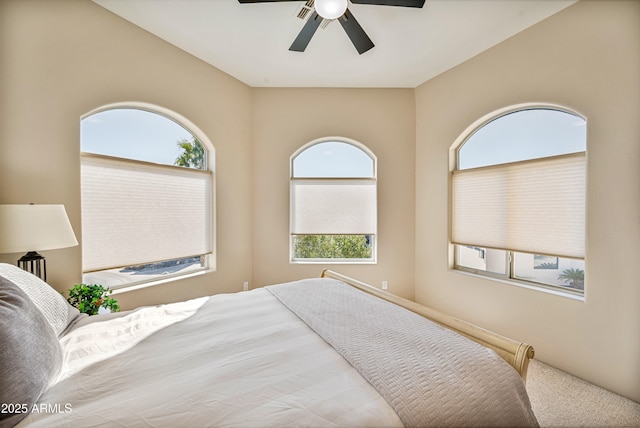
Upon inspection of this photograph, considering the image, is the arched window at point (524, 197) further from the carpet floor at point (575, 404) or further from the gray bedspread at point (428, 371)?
the gray bedspread at point (428, 371)

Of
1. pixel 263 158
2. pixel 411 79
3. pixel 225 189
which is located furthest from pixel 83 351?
pixel 411 79

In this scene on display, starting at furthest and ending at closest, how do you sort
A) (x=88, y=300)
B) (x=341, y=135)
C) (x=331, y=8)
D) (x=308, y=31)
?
(x=341, y=135), (x=308, y=31), (x=88, y=300), (x=331, y=8)

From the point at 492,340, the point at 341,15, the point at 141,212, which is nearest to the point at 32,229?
the point at 141,212

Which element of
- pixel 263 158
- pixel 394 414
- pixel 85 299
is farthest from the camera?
pixel 263 158

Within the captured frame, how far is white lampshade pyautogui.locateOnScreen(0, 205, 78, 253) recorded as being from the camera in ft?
4.79

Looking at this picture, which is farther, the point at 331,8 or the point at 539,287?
the point at 539,287

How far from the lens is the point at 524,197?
8.16 feet

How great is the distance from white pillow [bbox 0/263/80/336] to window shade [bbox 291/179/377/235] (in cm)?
247

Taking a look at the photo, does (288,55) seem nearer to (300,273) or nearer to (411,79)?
(411,79)

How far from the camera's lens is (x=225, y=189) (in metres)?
3.24

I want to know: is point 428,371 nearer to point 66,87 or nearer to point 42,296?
point 42,296

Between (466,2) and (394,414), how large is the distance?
9.33ft

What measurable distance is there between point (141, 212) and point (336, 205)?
221 cm

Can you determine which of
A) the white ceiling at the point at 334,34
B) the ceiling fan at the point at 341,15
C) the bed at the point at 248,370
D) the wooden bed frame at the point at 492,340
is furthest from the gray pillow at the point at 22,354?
the white ceiling at the point at 334,34
